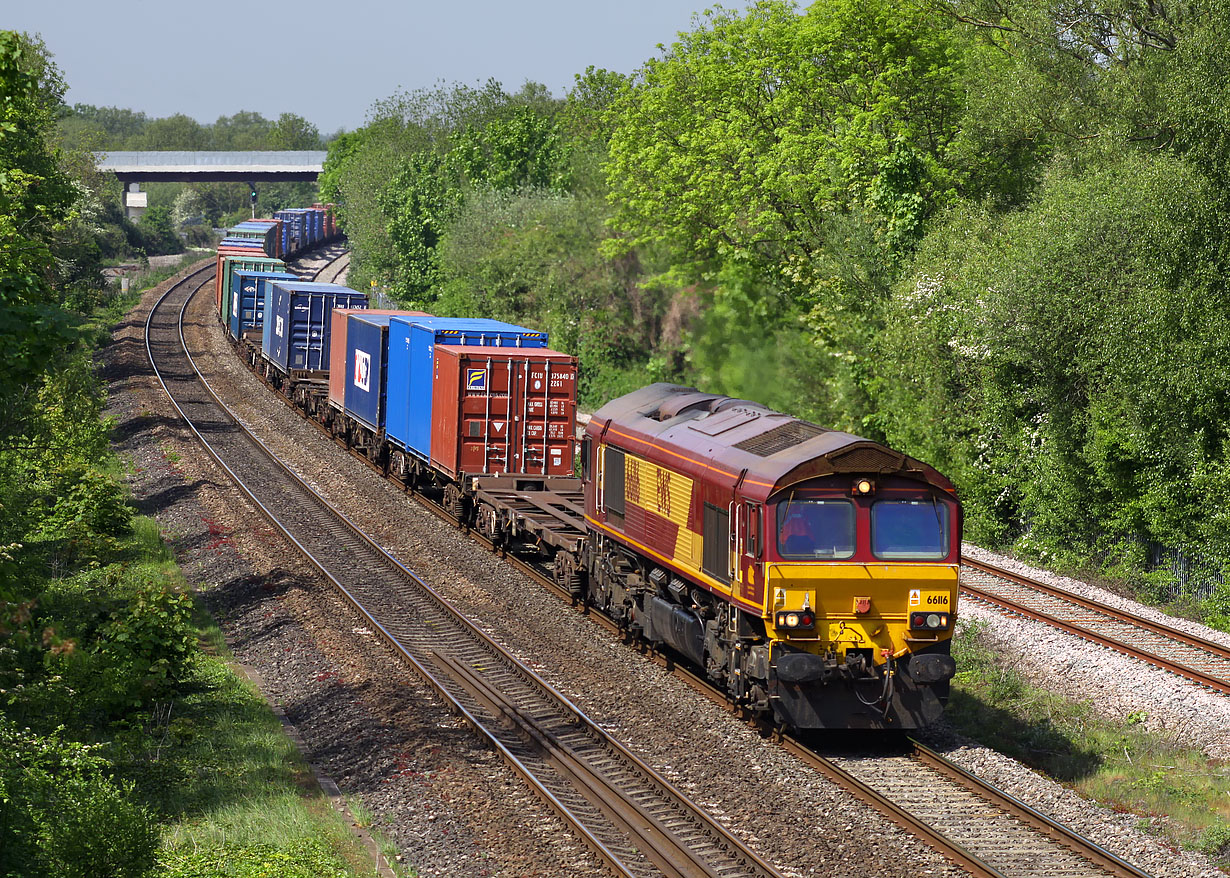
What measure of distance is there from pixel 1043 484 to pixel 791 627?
44.7 ft

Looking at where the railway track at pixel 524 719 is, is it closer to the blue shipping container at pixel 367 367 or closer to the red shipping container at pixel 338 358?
the blue shipping container at pixel 367 367

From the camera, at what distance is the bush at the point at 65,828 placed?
9320 mm

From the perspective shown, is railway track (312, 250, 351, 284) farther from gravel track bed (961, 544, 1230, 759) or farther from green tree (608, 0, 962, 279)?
gravel track bed (961, 544, 1230, 759)

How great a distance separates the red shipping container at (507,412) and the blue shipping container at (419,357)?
50.8 inches

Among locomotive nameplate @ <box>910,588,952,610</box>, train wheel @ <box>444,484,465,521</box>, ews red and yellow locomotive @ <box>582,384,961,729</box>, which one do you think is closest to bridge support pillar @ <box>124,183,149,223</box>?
train wheel @ <box>444,484,465,521</box>

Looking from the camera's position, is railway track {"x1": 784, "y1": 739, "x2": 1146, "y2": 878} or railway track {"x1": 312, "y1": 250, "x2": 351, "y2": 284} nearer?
railway track {"x1": 784, "y1": 739, "x2": 1146, "y2": 878}

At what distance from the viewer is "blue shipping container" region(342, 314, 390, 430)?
32.5m

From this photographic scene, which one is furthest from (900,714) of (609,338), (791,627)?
(609,338)

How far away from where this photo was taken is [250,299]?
5638 centimetres

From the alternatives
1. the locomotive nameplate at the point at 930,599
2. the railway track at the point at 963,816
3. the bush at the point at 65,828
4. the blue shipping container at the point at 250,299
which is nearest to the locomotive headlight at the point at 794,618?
the locomotive nameplate at the point at 930,599

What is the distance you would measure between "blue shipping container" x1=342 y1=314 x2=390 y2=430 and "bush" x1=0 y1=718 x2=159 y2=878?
22.4 meters

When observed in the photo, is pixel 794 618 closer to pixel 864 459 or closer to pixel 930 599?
pixel 930 599

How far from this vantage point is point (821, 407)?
35375mm

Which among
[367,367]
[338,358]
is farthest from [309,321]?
[367,367]
